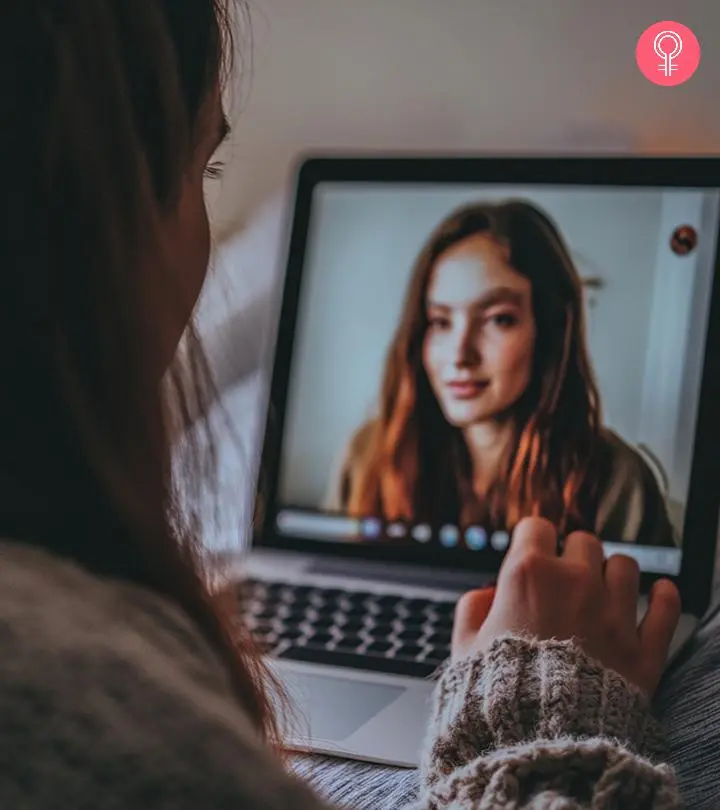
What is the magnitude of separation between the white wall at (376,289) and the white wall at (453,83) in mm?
89

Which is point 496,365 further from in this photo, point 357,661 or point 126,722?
point 126,722

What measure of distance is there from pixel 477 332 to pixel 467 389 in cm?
4

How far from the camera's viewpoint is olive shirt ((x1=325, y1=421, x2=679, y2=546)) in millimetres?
626

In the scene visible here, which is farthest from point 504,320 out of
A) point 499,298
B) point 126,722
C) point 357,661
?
point 126,722

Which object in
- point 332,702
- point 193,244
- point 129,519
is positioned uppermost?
point 193,244

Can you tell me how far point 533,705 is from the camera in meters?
0.39

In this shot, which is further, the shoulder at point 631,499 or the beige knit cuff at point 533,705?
the shoulder at point 631,499

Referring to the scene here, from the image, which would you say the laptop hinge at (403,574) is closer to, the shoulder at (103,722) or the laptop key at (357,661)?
the laptop key at (357,661)

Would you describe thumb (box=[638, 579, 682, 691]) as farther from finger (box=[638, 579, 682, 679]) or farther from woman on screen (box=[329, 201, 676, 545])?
woman on screen (box=[329, 201, 676, 545])

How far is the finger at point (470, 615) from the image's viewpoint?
0.49m

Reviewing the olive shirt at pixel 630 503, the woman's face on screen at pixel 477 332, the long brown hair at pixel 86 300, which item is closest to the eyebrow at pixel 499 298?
the woman's face on screen at pixel 477 332

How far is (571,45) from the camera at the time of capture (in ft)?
2.46

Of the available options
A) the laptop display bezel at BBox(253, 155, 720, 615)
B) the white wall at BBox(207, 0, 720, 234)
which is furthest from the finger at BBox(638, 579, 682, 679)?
the white wall at BBox(207, 0, 720, 234)

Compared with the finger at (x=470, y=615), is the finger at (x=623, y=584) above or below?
above
